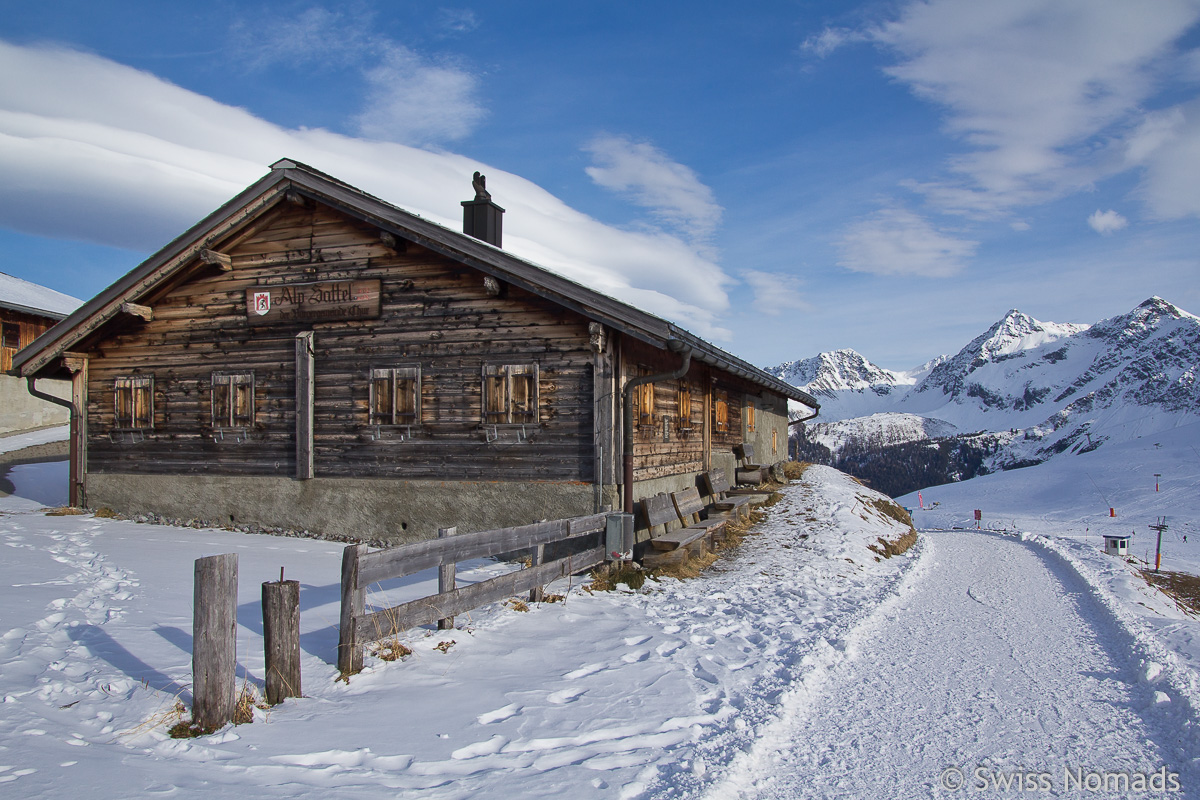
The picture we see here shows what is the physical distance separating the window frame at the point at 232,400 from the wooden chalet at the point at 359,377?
4 cm

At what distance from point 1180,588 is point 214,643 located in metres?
19.2

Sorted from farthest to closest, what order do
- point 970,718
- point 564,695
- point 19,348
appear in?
point 19,348, point 564,695, point 970,718

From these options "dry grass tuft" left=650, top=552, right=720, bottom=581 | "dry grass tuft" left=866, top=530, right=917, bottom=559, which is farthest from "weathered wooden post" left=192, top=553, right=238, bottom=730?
"dry grass tuft" left=866, top=530, right=917, bottom=559

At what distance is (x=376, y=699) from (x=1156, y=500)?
8419cm

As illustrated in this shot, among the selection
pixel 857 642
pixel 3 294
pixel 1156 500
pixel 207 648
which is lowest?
pixel 1156 500

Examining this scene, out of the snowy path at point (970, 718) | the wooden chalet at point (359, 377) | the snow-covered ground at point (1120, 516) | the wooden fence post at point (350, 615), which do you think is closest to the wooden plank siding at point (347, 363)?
the wooden chalet at point (359, 377)

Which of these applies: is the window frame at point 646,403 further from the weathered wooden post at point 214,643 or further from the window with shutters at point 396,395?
the weathered wooden post at point 214,643

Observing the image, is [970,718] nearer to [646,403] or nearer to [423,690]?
[423,690]

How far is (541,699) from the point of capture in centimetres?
548

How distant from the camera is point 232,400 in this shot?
14180mm

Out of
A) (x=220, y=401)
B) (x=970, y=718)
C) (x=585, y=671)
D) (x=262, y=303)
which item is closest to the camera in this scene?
(x=970, y=718)

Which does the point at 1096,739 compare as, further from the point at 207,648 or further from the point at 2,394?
the point at 2,394

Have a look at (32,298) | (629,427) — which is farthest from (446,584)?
(32,298)

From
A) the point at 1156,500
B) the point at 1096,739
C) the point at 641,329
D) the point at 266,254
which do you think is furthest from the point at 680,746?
the point at 1156,500
